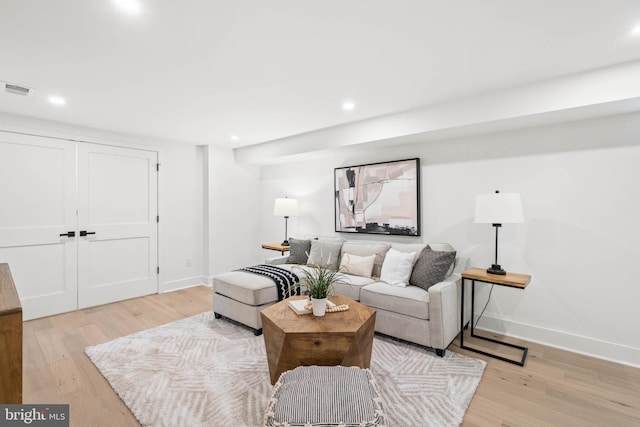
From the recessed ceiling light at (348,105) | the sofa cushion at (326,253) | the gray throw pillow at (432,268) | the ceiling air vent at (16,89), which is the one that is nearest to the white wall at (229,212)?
the sofa cushion at (326,253)

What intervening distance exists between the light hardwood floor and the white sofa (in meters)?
0.37

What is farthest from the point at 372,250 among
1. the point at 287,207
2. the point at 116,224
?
the point at 116,224

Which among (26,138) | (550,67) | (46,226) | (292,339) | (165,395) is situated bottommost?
(165,395)

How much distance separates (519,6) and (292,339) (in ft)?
7.40

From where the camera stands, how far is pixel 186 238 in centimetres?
482

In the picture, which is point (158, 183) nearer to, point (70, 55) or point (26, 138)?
point (26, 138)

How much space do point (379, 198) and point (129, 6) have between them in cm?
305

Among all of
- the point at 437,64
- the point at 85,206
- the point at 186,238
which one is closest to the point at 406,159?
the point at 437,64

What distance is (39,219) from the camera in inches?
139

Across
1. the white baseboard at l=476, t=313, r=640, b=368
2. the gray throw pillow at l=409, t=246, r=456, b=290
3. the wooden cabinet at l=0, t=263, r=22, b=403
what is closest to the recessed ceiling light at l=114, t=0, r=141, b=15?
the wooden cabinet at l=0, t=263, r=22, b=403

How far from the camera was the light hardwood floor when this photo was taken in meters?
1.89

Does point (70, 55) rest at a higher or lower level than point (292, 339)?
higher

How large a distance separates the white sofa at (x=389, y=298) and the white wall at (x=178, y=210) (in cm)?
162

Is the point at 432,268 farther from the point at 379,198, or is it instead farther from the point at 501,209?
the point at 379,198
